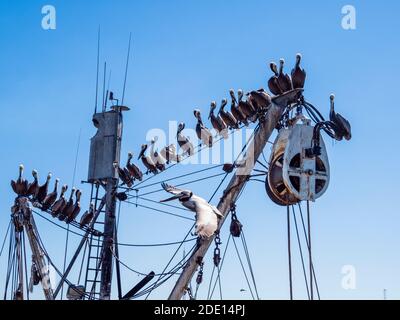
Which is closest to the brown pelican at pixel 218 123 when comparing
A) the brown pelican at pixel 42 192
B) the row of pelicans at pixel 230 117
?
the row of pelicans at pixel 230 117

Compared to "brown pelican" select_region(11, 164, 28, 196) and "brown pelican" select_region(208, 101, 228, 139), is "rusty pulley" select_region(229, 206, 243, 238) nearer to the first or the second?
"brown pelican" select_region(208, 101, 228, 139)

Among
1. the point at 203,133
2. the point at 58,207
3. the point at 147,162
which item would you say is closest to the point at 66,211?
the point at 58,207

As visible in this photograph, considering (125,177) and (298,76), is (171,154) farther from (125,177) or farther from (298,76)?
(298,76)

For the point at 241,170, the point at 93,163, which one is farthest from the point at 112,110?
the point at 241,170

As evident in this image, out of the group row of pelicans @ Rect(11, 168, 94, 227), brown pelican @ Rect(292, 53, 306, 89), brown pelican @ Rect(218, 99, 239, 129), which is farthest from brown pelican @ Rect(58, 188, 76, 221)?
brown pelican @ Rect(292, 53, 306, 89)

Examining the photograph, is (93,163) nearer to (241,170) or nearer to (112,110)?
(112,110)

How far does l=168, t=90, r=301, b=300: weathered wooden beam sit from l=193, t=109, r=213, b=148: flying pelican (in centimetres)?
144

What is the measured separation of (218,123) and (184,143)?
4.55 feet

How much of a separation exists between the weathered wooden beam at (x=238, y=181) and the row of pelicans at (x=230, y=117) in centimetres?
40

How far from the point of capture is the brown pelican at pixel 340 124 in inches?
841

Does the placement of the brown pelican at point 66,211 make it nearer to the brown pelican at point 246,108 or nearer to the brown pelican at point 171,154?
the brown pelican at point 171,154

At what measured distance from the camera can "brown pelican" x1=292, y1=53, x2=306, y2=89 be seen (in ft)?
72.6
